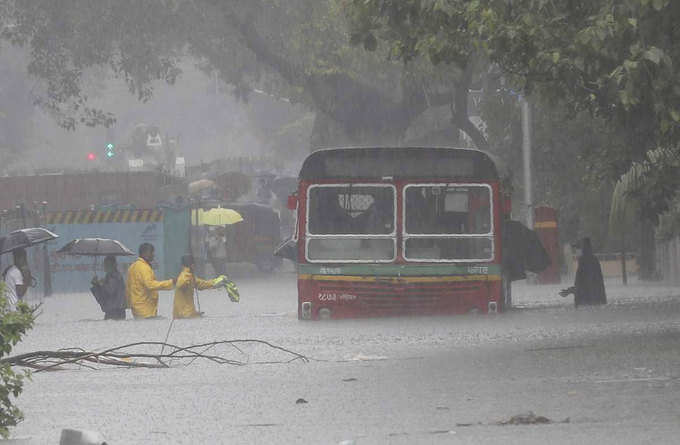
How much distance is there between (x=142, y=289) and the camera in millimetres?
20812

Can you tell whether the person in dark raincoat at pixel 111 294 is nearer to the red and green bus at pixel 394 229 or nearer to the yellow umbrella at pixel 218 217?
the red and green bus at pixel 394 229

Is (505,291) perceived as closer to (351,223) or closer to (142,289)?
(351,223)

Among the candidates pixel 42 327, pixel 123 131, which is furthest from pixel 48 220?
pixel 123 131

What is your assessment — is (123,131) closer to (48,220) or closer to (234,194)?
(234,194)

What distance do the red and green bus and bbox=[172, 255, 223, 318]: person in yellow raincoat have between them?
189 cm

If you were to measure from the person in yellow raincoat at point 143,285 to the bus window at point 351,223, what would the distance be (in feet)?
8.03

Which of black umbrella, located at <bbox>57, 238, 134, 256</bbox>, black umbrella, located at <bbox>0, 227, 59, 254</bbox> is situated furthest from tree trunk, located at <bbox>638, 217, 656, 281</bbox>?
black umbrella, located at <bbox>0, 227, 59, 254</bbox>

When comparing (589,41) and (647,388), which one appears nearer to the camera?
(647,388)

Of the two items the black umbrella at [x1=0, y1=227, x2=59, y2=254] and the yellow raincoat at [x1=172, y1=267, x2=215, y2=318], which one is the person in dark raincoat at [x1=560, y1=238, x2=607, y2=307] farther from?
the black umbrella at [x1=0, y1=227, x2=59, y2=254]

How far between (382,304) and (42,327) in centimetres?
526

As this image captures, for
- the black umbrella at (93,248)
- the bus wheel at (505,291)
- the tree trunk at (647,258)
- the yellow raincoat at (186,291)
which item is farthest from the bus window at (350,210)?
the tree trunk at (647,258)

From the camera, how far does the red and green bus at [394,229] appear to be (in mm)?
18922

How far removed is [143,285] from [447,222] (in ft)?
14.4

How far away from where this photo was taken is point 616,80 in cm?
1102
